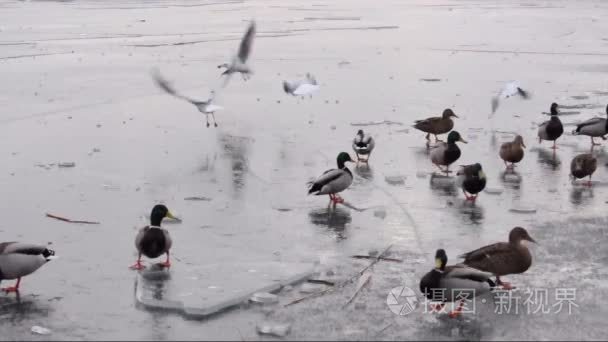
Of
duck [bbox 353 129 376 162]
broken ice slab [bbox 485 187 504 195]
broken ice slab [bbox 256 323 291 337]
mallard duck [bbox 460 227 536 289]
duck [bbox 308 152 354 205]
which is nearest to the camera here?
broken ice slab [bbox 256 323 291 337]

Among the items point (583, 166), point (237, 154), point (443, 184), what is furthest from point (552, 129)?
point (237, 154)

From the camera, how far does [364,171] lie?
11.1m

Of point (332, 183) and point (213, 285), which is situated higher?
point (332, 183)

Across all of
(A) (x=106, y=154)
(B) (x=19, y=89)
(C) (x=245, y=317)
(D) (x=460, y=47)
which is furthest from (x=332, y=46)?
(C) (x=245, y=317)

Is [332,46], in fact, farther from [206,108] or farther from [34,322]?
[34,322]

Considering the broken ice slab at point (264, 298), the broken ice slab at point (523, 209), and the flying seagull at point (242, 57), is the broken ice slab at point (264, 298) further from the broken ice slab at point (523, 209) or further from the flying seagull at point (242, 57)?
the flying seagull at point (242, 57)

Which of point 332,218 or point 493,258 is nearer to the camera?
point 493,258

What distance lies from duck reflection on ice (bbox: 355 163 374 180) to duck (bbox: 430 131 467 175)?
776mm

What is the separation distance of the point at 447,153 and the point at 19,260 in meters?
5.52

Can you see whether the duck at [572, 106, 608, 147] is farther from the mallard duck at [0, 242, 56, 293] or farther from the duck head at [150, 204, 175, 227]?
the mallard duck at [0, 242, 56, 293]

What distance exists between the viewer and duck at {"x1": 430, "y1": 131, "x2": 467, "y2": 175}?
10.9 m

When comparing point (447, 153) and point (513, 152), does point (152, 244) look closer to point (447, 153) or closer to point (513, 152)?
point (447, 153)

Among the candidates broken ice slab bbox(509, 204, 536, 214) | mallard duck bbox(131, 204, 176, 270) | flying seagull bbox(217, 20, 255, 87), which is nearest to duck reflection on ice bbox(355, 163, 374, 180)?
broken ice slab bbox(509, 204, 536, 214)

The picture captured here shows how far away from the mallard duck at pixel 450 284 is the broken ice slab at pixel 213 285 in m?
1.08
